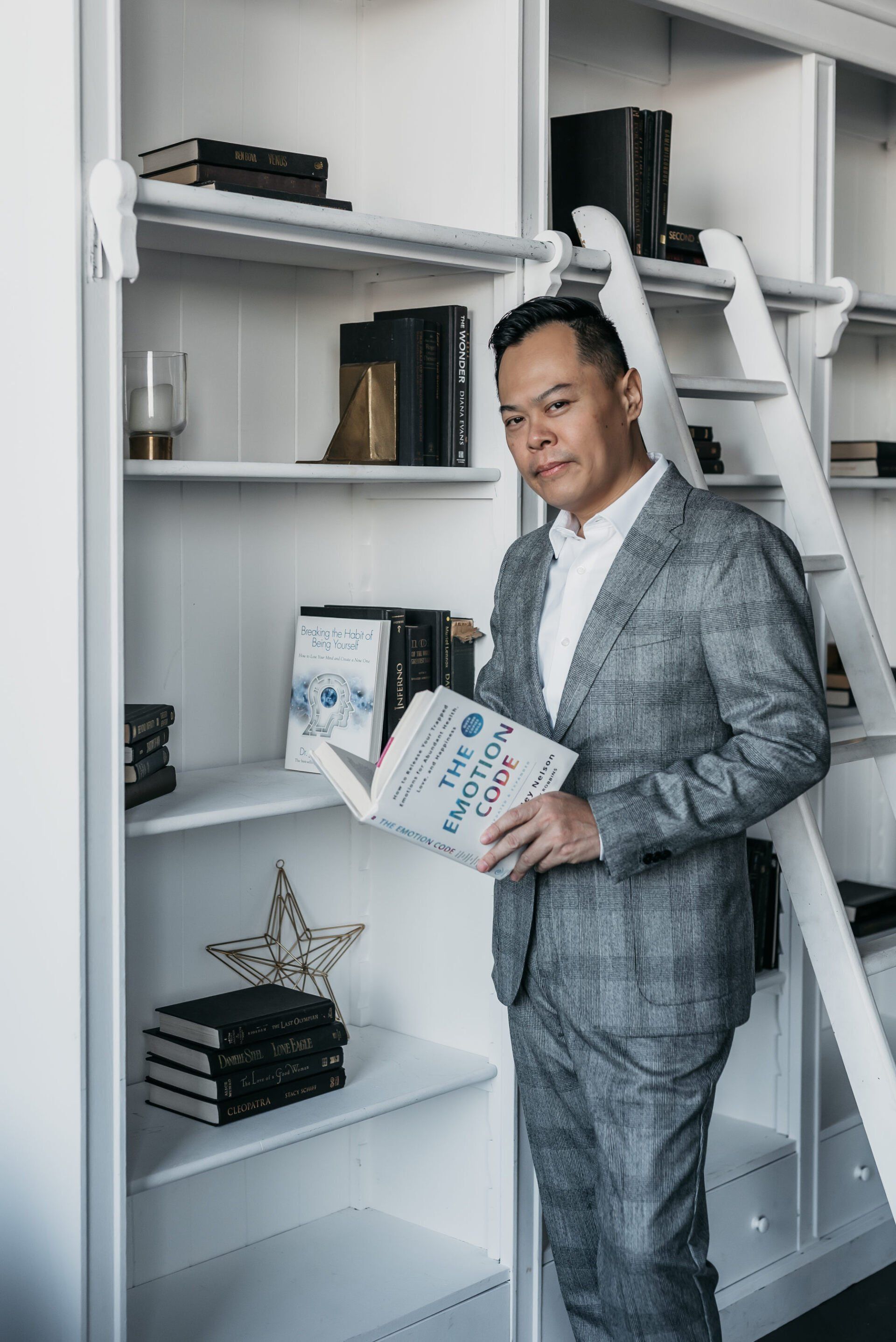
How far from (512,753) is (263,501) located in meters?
0.93

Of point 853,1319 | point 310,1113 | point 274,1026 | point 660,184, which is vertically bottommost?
point 853,1319

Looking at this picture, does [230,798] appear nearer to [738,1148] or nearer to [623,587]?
[623,587]

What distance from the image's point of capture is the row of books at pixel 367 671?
7.68 feet

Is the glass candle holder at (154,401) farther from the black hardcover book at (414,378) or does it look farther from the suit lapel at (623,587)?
the suit lapel at (623,587)

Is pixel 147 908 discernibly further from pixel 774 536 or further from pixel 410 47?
pixel 410 47

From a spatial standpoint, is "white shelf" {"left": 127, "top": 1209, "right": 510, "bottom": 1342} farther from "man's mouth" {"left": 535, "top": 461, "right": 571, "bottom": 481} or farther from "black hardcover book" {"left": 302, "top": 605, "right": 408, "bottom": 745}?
"man's mouth" {"left": 535, "top": 461, "right": 571, "bottom": 481}

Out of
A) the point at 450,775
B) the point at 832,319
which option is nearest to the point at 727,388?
the point at 832,319

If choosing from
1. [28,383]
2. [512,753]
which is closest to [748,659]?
[512,753]

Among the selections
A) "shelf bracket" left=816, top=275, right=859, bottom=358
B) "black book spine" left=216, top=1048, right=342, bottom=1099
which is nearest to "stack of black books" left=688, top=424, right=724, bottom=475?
"shelf bracket" left=816, top=275, right=859, bottom=358

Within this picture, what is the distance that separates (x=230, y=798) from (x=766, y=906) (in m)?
1.29

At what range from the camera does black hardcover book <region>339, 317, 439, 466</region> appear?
7.64ft

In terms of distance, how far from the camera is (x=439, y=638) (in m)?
2.39

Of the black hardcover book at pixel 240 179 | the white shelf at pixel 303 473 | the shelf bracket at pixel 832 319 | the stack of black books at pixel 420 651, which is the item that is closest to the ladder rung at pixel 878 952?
the stack of black books at pixel 420 651

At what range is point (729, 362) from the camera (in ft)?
9.77
